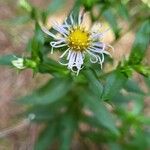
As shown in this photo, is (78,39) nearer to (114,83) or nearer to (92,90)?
(114,83)

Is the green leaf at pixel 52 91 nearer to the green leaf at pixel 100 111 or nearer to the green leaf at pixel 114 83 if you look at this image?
the green leaf at pixel 100 111

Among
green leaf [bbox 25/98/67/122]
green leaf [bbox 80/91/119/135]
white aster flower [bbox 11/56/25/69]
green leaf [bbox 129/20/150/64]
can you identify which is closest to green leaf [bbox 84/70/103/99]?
green leaf [bbox 129/20/150/64]

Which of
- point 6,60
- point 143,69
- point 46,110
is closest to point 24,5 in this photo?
point 6,60

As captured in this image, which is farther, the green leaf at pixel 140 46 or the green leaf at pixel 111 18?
the green leaf at pixel 111 18

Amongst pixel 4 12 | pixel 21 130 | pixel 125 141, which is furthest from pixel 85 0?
pixel 4 12

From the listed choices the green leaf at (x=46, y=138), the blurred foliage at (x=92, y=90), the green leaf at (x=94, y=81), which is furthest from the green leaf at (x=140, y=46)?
the green leaf at (x=46, y=138)

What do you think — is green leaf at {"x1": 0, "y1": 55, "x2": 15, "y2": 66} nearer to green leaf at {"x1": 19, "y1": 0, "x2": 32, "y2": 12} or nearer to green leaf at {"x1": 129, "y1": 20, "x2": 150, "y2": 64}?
green leaf at {"x1": 19, "y1": 0, "x2": 32, "y2": 12}
